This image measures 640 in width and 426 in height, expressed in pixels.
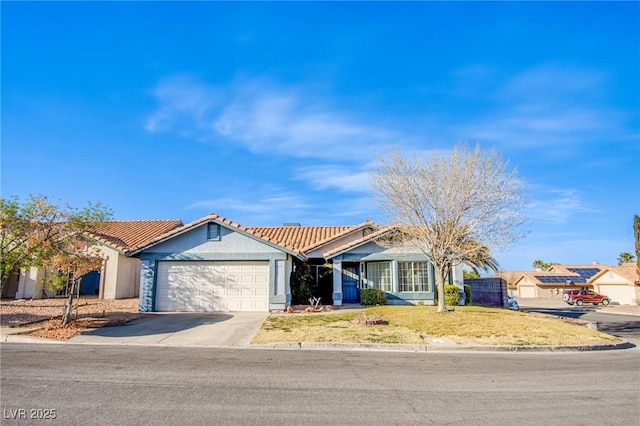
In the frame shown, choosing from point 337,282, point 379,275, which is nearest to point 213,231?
point 337,282

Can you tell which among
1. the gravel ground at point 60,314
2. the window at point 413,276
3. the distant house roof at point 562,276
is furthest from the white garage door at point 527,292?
the gravel ground at point 60,314

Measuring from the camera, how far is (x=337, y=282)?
22.1 m

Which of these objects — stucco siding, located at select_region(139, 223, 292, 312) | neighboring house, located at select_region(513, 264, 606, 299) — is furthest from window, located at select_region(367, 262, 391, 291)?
neighboring house, located at select_region(513, 264, 606, 299)

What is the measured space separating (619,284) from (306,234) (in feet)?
122

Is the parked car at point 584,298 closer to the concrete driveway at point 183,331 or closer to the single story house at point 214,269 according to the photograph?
the single story house at point 214,269

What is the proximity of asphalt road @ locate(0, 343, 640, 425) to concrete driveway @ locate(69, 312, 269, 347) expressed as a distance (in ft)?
4.06

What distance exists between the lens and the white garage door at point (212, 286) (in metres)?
18.8

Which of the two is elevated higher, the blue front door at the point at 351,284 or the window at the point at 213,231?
the window at the point at 213,231

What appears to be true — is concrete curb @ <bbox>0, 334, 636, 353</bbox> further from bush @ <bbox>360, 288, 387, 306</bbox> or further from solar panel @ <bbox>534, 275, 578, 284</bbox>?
solar panel @ <bbox>534, 275, 578, 284</bbox>

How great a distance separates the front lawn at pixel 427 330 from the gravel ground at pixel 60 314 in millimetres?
5680

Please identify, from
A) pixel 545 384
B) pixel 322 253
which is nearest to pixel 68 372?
pixel 545 384

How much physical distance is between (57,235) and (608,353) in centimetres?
1745

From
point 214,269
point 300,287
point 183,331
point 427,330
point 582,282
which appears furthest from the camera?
point 582,282

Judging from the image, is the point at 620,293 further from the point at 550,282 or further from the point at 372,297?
the point at 372,297
